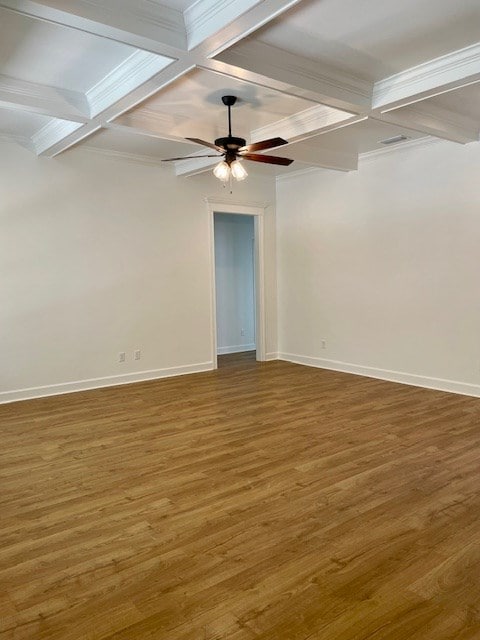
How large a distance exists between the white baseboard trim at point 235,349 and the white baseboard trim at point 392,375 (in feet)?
4.14

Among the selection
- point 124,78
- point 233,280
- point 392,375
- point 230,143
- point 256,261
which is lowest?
point 392,375

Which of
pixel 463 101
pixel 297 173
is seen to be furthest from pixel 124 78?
pixel 297 173

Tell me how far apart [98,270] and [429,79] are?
4174mm

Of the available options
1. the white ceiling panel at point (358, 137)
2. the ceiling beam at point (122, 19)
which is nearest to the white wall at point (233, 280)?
the white ceiling panel at point (358, 137)

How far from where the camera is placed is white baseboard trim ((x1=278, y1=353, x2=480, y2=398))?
524cm

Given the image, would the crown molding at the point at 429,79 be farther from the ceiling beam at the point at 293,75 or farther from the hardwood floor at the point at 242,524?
the hardwood floor at the point at 242,524

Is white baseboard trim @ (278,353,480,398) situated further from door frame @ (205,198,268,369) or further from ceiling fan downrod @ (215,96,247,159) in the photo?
ceiling fan downrod @ (215,96,247,159)

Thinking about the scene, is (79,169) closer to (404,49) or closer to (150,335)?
(150,335)

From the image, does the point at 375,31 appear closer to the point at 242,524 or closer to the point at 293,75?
the point at 293,75

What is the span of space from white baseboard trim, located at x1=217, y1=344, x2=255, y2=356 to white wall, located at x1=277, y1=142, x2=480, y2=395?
53.5 inches

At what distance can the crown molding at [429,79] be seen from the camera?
10.8 feet

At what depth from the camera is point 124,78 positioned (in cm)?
350

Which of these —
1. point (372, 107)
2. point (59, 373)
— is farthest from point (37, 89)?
point (59, 373)

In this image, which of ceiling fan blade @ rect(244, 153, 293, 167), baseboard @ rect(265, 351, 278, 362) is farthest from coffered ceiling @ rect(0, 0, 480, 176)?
baseboard @ rect(265, 351, 278, 362)
